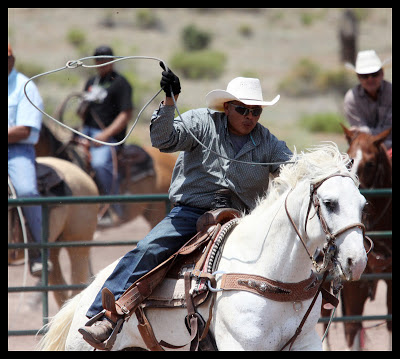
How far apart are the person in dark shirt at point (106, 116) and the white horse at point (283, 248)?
4900 millimetres

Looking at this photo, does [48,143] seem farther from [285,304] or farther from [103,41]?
[103,41]

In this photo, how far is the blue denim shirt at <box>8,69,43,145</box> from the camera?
24.5ft

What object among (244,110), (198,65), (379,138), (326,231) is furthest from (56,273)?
(198,65)

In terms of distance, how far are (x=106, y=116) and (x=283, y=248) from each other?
5840mm

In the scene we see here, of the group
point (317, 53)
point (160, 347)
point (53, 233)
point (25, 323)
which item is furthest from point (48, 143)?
point (317, 53)

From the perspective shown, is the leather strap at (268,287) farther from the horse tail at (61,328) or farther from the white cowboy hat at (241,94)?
the horse tail at (61,328)

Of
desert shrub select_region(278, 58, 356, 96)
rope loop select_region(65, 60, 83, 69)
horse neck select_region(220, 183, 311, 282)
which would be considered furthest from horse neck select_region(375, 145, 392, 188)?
desert shrub select_region(278, 58, 356, 96)

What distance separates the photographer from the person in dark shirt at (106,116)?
9328 millimetres

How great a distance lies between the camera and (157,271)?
14.9ft

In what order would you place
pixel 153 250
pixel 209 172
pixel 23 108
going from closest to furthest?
pixel 153 250 < pixel 209 172 < pixel 23 108

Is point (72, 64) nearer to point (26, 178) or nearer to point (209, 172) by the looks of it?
point (209, 172)

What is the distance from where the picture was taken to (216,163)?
4711 mm

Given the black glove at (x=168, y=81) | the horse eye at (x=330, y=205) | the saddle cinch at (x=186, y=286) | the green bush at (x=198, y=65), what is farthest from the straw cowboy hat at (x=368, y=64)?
the green bush at (x=198, y=65)

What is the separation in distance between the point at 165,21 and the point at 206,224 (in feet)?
121
